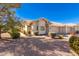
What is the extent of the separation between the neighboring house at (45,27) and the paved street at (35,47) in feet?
0.47

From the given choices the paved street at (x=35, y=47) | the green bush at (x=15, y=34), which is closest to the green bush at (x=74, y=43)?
the paved street at (x=35, y=47)

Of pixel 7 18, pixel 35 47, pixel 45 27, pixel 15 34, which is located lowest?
pixel 35 47

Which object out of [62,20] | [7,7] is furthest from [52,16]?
[7,7]

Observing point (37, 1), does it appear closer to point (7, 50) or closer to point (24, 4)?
point (24, 4)

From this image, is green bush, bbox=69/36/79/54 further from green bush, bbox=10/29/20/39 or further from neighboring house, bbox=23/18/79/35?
green bush, bbox=10/29/20/39

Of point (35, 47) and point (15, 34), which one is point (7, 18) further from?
point (35, 47)

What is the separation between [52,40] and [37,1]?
75 cm

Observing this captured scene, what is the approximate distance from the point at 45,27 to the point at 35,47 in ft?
1.30

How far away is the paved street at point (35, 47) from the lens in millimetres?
9484

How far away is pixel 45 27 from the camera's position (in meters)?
9.55

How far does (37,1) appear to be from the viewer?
9469 millimetres

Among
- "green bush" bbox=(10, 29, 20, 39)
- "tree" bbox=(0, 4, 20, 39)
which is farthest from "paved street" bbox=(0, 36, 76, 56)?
"tree" bbox=(0, 4, 20, 39)

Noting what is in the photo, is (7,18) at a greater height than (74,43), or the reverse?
(7,18)

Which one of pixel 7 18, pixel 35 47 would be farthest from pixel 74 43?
pixel 7 18
